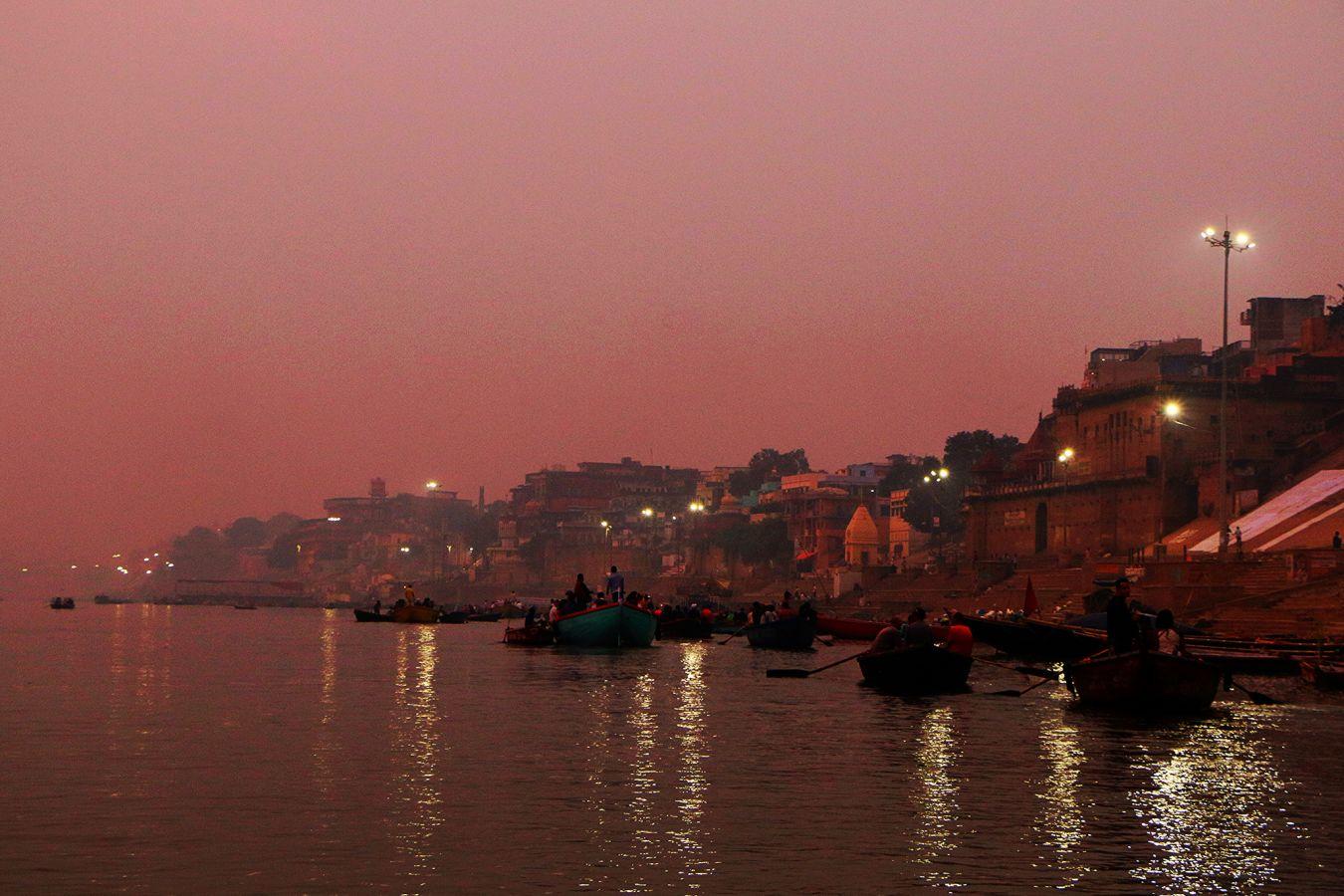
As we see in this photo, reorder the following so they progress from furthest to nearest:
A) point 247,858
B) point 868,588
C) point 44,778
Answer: point 868,588, point 44,778, point 247,858

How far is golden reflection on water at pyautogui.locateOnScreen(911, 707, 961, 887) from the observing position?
13516 mm

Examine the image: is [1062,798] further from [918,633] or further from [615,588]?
[615,588]

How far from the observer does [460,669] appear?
139 feet

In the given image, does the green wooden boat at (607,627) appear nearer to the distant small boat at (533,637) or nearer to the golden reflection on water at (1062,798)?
the distant small boat at (533,637)

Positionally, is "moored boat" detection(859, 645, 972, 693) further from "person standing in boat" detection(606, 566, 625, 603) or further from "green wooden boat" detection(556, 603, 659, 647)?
"person standing in boat" detection(606, 566, 625, 603)

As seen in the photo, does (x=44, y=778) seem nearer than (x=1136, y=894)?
No

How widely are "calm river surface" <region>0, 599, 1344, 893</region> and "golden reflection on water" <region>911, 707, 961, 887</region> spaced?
65mm

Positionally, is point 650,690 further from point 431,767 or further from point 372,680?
point 431,767

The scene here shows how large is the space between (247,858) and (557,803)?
3.85 meters

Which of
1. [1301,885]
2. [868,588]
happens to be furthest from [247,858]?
[868,588]

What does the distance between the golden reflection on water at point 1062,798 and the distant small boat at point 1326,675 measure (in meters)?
9.47

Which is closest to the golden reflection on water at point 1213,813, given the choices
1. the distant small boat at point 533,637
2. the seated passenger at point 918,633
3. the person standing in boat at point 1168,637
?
the person standing in boat at point 1168,637

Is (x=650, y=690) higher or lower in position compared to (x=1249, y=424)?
lower

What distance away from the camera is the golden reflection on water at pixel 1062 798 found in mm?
13703
